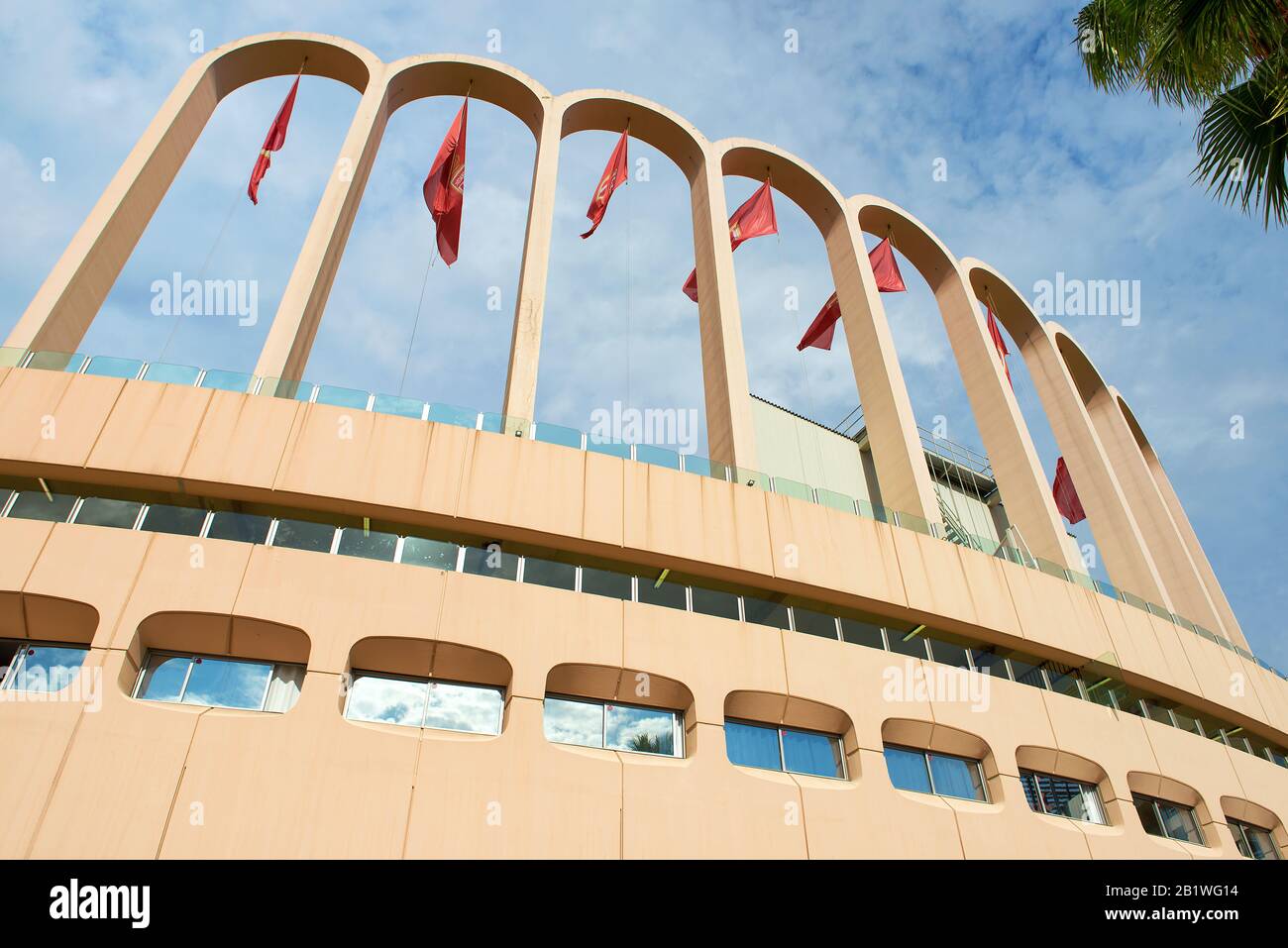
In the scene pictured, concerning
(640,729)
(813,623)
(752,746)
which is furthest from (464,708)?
(813,623)

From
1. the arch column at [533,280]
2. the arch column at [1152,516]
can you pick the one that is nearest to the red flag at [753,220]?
the arch column at [533,280]

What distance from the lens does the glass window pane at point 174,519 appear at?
10.7 metres

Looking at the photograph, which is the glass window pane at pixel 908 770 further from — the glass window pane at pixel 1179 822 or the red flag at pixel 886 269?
the red flag at pixel 886 269

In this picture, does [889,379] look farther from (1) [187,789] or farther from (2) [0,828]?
(2) [0,828]

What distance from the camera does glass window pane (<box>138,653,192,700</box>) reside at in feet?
32.1

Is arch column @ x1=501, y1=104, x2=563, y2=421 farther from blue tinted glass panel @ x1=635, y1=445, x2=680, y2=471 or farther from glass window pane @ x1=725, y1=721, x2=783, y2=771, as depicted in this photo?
glass window pane @ x1=725, y1=721, x2=783, y2=771

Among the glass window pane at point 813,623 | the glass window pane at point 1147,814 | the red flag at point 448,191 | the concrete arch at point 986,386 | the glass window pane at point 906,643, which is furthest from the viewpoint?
the concrete arch at point 986,386

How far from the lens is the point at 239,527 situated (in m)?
11.0

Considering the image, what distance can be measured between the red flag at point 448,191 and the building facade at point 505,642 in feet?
5.38

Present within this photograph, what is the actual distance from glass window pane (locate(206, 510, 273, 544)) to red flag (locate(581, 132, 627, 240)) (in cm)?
987

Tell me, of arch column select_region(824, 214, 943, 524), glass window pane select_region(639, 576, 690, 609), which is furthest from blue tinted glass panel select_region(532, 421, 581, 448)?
arch column select_region(824, 214, 943, 524)

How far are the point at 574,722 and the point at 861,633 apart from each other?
552 cm

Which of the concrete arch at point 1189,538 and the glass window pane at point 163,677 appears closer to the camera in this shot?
the glass window pane at point 163,677
